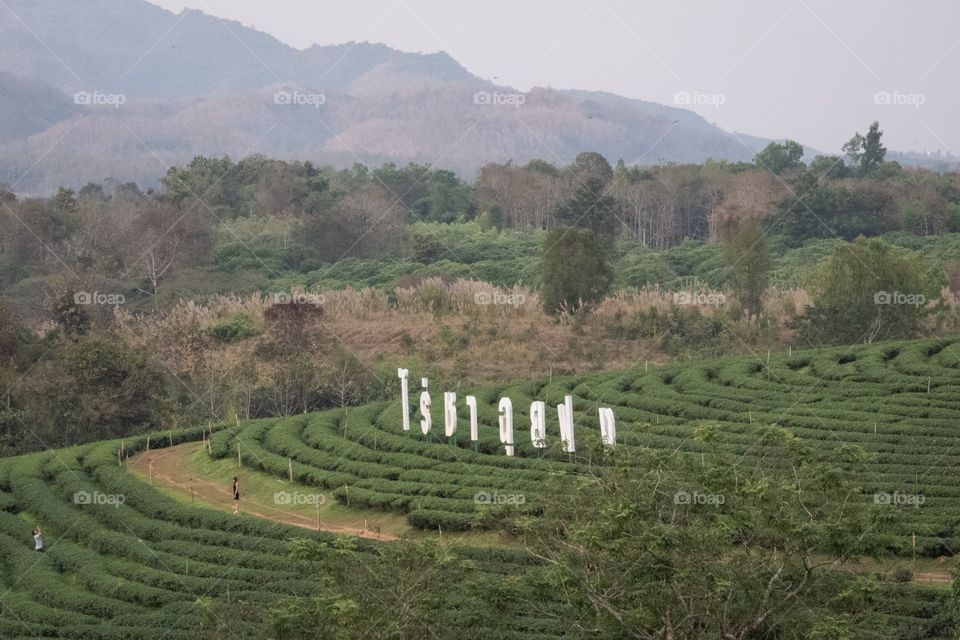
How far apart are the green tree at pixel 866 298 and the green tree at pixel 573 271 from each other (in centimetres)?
899

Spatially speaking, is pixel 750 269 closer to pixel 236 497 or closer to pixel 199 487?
pixel 199 487

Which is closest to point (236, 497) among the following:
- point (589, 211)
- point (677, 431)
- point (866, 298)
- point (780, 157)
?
point (677, 431)

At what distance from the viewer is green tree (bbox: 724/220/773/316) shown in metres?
66.7

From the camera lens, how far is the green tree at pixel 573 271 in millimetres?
65062

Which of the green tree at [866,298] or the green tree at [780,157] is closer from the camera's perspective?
the green tree at [866,298]

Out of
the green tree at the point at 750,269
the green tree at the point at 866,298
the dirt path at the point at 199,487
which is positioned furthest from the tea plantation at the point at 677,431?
the green tree at the point at 750,269

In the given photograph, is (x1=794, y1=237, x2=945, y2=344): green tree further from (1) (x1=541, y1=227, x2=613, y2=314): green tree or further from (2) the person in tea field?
(2) the person in tea field

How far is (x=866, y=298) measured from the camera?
60.8 metres

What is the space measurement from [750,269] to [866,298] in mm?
7052

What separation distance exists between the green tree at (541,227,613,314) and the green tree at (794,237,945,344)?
8994 mm

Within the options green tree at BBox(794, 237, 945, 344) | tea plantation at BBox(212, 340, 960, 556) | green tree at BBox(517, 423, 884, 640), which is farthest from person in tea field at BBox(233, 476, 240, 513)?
green tree at BBox(794, 237, 945, 344)

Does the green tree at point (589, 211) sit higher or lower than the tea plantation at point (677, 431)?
higher

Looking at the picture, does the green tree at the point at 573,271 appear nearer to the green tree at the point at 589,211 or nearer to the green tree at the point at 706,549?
the green tree at the point at 589,211

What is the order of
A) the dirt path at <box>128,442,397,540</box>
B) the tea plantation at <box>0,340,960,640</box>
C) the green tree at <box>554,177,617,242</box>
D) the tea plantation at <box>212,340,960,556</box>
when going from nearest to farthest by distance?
the tea plantation at <box>0,340,960,640</box> < the tea plantation at <box>212,340,960,556</box> < the dirt path at <box>128,442,397,540</box> < the green tree at <box>554,177,617,242</box>
